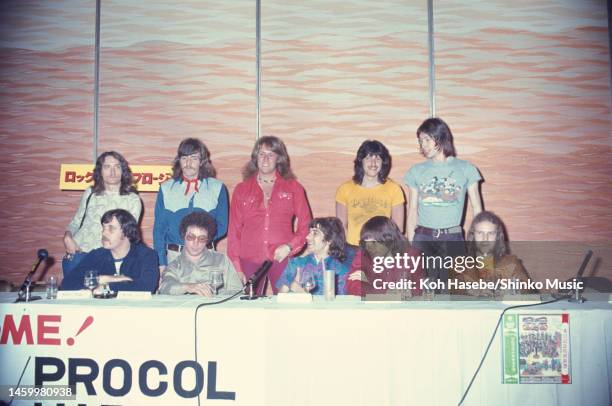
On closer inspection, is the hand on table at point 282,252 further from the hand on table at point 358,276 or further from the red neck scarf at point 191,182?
the red neck scarf at point 191,182


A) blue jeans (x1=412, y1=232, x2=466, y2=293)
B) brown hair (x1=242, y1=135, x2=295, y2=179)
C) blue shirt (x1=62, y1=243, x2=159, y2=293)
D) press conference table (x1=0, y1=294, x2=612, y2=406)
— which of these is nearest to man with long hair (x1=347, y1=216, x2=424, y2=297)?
press conference table (x1=0, y1=294, x2=612, y2=406)

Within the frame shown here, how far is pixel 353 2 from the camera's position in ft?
14.8

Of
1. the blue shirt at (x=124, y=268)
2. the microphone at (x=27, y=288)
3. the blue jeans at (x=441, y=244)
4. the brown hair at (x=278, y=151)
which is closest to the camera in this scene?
the microphone at (x=27, y=288)

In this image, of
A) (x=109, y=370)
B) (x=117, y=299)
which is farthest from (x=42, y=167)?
(x=109, y=370)

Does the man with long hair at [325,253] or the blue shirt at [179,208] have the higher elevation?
the blue shirt at [179,208]

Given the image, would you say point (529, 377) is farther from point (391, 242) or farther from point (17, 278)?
point (17, 278)

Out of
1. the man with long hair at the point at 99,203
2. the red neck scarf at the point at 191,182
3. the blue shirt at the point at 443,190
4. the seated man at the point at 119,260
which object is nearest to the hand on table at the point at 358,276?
the blue shirt at the point at 443,190

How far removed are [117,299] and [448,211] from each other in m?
2.07

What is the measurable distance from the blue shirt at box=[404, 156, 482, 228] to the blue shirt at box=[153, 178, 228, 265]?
138cm

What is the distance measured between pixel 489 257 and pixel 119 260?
78.8 inches

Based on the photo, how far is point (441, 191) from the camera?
3271 mm

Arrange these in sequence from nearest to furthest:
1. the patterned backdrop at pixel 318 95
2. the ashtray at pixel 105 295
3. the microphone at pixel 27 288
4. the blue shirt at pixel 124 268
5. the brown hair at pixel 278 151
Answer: the microphone at pixel 27 288
the ashtray at pixel 105 295
the blue shirt at pixel 124 268
the brown hair at pixel 278 151
the patterned backdrop at pixel 318 95

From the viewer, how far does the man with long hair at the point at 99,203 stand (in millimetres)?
3389

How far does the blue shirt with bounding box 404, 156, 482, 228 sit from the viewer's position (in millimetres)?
3264
